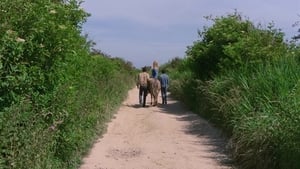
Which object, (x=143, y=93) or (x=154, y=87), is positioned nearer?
(x=154, y=87)

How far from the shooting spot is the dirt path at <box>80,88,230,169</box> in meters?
10.6

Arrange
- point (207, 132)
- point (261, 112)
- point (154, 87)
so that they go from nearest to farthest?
1. point (261, 112)
2. point (207, 132)
3. point (154, 87)

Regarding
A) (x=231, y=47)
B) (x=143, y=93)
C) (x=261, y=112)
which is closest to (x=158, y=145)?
(x=261, y=112)

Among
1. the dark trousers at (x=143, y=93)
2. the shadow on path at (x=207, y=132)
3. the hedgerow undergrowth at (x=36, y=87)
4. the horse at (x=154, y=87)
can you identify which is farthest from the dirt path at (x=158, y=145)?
the dark trousers at (x=143, y=93)

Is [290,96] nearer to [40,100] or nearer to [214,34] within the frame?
[40,100]

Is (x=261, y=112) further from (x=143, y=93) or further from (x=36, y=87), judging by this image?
(x=143, y=93)

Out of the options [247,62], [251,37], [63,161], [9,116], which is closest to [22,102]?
Result: [9,116]

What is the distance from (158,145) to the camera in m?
12.8

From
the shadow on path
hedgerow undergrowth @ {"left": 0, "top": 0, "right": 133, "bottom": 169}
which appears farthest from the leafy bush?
hedgerow undergrowth @ {"left": 0, "top": 0, "right": 133, "bottom": 169}

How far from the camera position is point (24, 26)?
7160 mm

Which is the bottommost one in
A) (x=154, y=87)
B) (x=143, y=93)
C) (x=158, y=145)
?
(x=158, y=145)

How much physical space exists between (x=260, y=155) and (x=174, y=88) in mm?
20885

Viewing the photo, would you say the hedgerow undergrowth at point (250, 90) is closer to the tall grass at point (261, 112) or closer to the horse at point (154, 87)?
the tall grass at point (261, 112)

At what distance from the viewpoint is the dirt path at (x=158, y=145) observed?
34.7 feet
